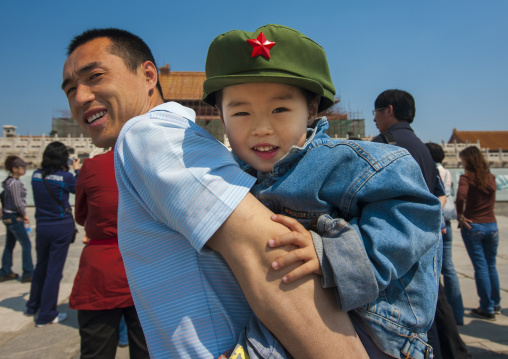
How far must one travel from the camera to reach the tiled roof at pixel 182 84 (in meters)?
40.0

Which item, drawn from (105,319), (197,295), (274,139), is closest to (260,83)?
(274,139)

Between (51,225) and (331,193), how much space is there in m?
4.20

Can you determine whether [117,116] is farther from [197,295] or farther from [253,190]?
[197,295]

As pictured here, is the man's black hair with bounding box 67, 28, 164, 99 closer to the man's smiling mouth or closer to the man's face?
the man's face

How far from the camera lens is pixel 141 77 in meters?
1.67

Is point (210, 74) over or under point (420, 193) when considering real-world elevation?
over

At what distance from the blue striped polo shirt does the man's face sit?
0.55 metres

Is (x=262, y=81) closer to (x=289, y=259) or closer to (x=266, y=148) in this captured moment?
(x=266, y=148)

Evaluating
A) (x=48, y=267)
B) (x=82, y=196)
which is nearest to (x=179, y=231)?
(x=82, y=196)

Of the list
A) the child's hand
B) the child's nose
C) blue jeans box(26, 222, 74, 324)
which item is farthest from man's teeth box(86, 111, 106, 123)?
blue jeans box(26, 222, 74, 324)

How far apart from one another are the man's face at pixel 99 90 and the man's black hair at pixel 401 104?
2380 millimetres

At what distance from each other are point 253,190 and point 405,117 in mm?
2500

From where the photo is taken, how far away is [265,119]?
105cm

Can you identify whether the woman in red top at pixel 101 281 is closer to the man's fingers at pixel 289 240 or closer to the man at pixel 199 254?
the man at pixel 199 254
